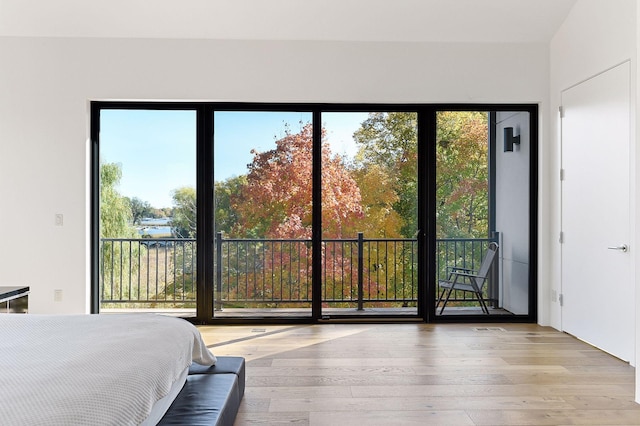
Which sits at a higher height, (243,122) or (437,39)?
(437,39)

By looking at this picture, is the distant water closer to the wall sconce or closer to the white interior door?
the wall sconce

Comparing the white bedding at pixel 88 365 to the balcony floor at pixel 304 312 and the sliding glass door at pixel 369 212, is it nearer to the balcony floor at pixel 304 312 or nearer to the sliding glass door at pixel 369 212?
the balcony floor at pixel 304 312

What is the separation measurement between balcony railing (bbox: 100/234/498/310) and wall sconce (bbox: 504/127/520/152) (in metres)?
0.95

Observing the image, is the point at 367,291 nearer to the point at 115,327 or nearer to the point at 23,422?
the point at 115,327

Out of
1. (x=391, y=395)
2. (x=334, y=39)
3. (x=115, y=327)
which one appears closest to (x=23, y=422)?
(x=115, y=327)

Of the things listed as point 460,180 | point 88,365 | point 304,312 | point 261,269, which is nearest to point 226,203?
point 261,269

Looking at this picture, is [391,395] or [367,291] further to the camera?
[367,291]

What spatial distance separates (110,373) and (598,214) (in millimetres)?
3882

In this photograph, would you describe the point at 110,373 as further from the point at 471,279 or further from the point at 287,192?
the point at 471,279

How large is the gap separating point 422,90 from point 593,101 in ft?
4.88

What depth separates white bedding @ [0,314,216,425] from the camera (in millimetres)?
1462

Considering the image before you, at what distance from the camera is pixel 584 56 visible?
445 centimetres

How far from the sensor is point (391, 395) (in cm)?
309

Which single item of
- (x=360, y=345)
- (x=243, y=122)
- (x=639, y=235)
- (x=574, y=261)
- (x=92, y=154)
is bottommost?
(x=360, y=345)
